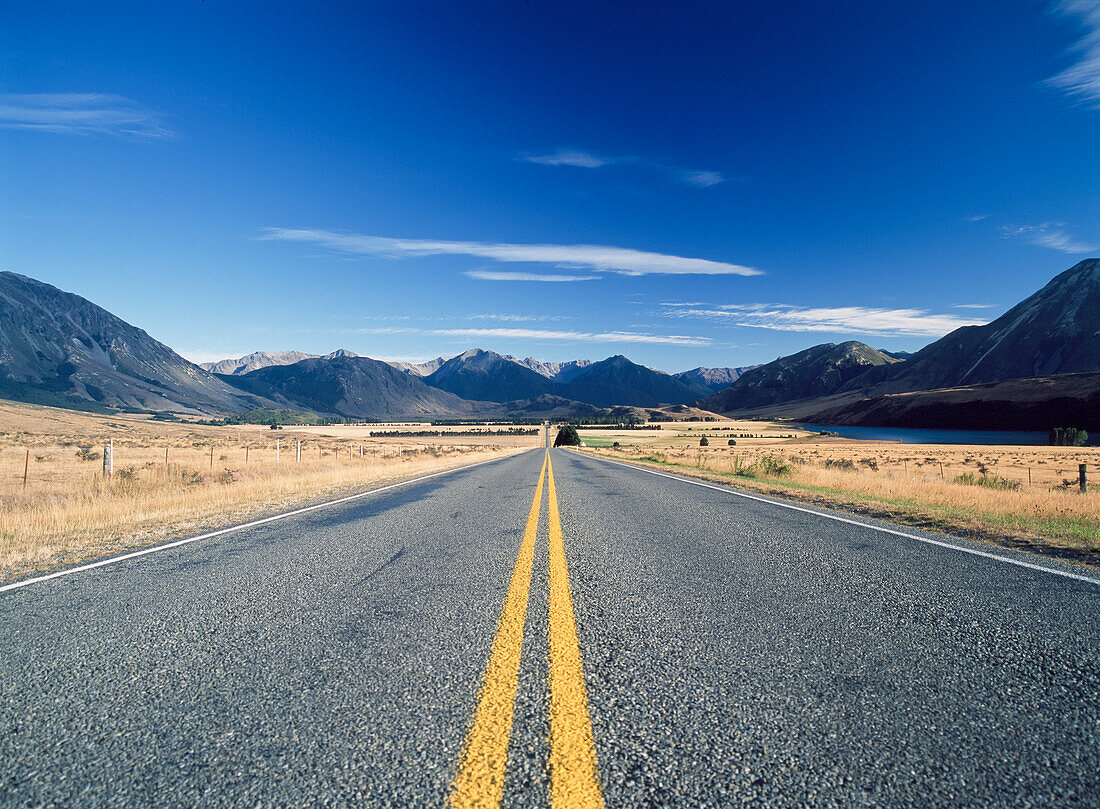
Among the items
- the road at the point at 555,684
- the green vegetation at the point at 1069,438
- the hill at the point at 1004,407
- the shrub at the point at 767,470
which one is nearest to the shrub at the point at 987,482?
the shrub at the point at 767,470

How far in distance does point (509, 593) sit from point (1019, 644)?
3711mm

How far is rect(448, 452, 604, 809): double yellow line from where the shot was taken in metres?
2.03

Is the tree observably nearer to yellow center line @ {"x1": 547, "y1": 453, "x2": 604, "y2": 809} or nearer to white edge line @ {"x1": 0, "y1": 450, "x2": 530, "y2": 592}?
white edge line @ {"x1": 0, "y1": 450, "x2": 530, "y2": 592}

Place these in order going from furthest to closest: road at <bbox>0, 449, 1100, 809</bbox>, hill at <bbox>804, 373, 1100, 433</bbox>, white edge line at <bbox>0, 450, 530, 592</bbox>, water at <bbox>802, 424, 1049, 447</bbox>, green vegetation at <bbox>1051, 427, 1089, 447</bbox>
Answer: hill at <bbox>804, 373, 1100, 433</bbox> < water at <bbox>802, 424, 1049, 447</bbox> < green vegetation at <bbox>1051, 427, 1089, 447</bbox> < white edge line at <bbox>0, 450, 530, 592</bbox> < road at <bbox>0, 449, 1100, 809</bbox>

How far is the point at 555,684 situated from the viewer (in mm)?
2934

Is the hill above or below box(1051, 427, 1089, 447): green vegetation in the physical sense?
above

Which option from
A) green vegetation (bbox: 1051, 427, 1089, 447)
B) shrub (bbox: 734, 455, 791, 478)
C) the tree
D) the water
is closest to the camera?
shrub (bbox: 734, 455, 791, 478)

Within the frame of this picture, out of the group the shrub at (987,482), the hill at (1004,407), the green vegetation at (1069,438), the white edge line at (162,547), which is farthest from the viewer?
the hill at (1004,407)

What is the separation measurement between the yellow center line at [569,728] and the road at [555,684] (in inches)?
0.6

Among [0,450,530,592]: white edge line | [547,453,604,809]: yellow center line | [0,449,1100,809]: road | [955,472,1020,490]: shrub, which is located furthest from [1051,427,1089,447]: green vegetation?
[547,453,604,809]: yellow center line

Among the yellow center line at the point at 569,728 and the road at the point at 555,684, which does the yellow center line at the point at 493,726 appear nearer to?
the road at the point at 555,684

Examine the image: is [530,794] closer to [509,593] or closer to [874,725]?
[874,725]

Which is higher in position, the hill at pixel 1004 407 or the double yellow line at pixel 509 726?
the hill at pixel 1004 407

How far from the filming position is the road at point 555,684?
84.4 inches
